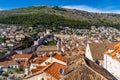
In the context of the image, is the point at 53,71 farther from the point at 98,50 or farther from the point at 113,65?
the point at 98,50

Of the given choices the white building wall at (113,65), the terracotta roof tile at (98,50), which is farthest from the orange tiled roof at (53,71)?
the terracotta roof tile at (98,50)

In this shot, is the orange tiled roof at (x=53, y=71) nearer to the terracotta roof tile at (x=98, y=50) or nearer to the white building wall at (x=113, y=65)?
the white building wall at (x=113, y=65)

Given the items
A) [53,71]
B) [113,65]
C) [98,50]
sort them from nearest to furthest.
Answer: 1. [53,71]
2. [113,65]
3. [98,50]

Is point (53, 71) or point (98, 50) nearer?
point (53, 71)

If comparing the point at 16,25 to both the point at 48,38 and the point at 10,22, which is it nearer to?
the point at 10,22

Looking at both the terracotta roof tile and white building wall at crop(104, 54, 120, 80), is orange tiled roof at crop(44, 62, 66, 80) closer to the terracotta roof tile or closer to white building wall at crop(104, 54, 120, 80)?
white building wall at crop(104, 54, 120, 80)

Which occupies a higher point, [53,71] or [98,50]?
[53,71]

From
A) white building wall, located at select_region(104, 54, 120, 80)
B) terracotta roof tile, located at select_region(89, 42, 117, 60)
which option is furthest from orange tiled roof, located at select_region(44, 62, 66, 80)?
terracotta roof tile, located at select_region(89, 42, 117, 60)

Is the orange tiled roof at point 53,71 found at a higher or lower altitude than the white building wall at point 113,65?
higher

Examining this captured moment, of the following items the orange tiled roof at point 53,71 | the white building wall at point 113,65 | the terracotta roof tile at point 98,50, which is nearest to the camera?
the orange tiled roof at point 53,71

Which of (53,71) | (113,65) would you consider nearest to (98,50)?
(113,65)

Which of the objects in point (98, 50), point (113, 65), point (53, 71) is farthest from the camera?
point (98, 50)

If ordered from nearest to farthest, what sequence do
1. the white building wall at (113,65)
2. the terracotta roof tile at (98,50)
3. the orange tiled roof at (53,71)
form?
the orange tiled roof at (53,71)
the white building wall at (113,65)
the terracotta roof tile at (98,50)
